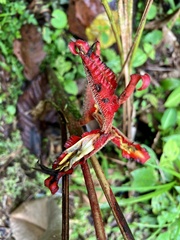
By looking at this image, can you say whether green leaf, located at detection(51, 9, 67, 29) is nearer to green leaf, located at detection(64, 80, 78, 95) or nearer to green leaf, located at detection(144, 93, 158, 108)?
green leaf, located at detection(64, 80, 78, 95)

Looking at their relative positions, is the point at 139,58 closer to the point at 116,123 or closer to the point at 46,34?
the point at 116,123

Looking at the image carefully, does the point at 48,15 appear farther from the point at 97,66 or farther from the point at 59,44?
the point at 97,66

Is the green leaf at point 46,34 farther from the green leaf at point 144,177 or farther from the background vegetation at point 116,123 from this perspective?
the green leaf at point 144,177

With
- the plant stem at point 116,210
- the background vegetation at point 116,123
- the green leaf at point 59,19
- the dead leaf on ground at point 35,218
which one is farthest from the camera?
the green leaf at point 59,19

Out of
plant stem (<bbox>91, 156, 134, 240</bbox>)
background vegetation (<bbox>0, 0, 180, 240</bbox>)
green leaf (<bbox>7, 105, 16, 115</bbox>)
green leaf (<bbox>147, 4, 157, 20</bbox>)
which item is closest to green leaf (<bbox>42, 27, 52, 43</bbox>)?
background vegetation (<bbox>0, 0, 180, 240</bbox>)

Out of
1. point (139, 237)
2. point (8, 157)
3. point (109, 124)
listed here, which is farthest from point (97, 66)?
point (139, 237)

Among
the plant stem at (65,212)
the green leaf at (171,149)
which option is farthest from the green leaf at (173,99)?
the plant stem at (65,212)
